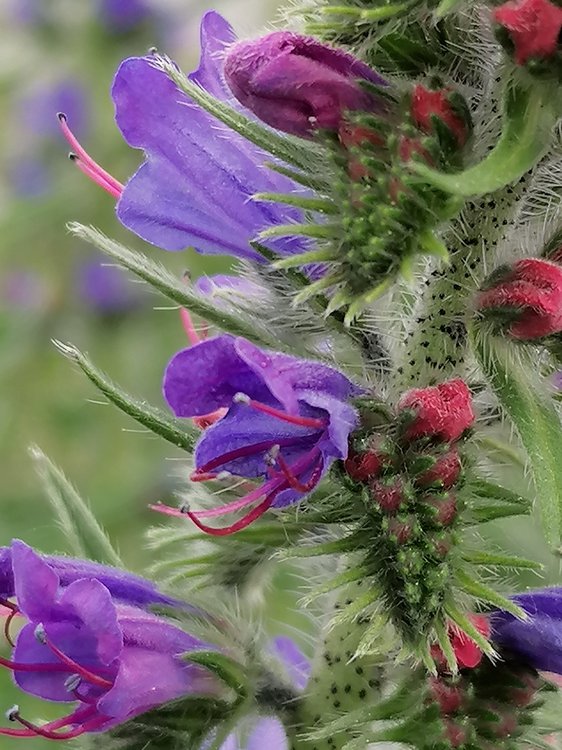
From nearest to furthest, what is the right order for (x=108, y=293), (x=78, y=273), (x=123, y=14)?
1. (x=123, y=14)
2. (x=108, y=293)
3. (x=78, y=273)

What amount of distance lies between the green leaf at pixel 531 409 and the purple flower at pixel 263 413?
0.79 ft

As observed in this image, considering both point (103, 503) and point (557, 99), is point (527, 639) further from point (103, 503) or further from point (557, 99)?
point (103, 503)

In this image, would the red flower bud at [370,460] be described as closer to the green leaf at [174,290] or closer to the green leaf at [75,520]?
the green leaf at [174,290]

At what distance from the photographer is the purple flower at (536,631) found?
2016 millimetres

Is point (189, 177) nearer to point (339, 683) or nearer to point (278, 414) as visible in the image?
point (278, 414)

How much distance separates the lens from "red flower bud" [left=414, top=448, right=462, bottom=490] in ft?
5.88

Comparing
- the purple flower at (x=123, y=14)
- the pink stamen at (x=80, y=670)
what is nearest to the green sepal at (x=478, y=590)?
the pink stamen at (x=80, y=670)

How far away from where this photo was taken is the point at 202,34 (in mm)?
2148

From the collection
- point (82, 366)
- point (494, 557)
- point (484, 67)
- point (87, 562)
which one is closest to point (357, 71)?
point (484, 67)

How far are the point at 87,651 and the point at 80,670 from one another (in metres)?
0.04

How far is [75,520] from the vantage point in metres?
2.44

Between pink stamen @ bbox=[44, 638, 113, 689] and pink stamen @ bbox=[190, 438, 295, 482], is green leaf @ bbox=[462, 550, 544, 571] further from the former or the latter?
pink stamen @ bbox=[44, 638, 113, 689]

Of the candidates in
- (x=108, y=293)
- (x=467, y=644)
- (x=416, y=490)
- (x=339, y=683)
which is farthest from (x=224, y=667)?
(x=108, y=293)

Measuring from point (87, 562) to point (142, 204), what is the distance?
65 cm
